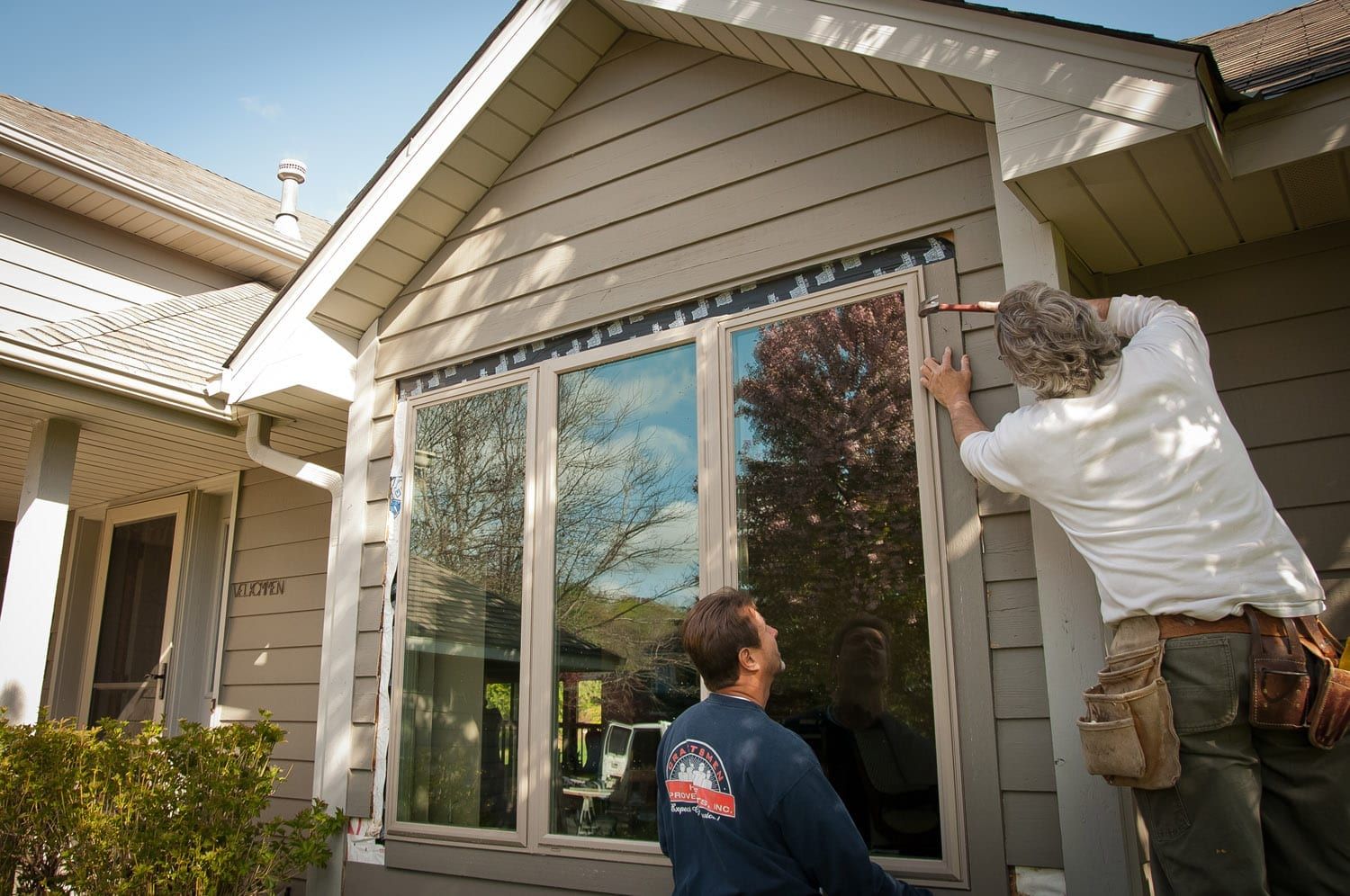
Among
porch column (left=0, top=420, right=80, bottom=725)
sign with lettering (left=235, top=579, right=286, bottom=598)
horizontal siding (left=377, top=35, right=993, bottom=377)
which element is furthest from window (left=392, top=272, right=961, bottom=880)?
sign with lettering (left=235, top=579, right=286, bottom=598)

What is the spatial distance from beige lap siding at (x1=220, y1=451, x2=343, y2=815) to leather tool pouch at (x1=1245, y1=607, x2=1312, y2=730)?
4.96 metres

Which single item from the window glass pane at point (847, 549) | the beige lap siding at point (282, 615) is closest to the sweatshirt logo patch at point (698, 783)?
the window glass pane at point (847, 549)

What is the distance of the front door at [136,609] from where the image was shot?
6.47 metres

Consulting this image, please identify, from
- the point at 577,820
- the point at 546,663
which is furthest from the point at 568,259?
the point at 577,820

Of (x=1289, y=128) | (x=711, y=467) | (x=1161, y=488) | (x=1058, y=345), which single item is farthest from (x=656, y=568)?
(x=1289, y=128)

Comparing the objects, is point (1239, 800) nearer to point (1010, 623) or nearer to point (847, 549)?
point (1010, 623)

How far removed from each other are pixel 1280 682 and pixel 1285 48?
2175 millimetres

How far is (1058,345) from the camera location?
2.20 m

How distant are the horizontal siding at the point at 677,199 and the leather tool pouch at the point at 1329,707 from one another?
1.65 m

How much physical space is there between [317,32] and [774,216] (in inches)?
365

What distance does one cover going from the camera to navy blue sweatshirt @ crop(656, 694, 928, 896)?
1.97m

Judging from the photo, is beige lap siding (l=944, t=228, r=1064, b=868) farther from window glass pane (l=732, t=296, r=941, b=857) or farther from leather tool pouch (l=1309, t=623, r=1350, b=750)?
leather tool pouch (l=1309, t=623, r=1350, b=750)

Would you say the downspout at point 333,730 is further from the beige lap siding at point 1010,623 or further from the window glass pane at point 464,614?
the beige lap siding at point 1010,623

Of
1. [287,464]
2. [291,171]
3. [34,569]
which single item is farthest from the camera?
[291,171]
